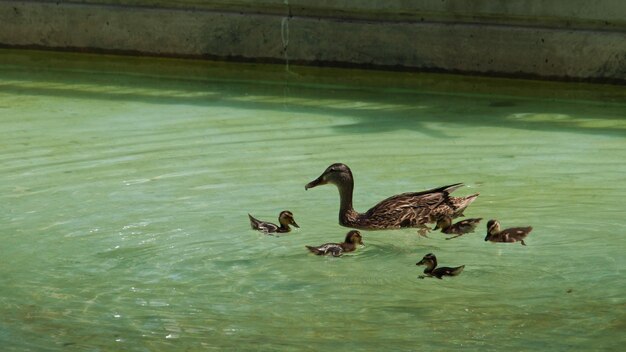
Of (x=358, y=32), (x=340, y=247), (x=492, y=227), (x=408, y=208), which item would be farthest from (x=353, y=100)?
(x=340, y=247)

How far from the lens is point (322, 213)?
921cm

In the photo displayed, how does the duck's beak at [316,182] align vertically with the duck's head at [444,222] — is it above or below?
above

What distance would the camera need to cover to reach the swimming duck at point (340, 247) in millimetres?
7941

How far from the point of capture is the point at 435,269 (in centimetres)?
753

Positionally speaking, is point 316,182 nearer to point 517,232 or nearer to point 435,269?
point 517,232

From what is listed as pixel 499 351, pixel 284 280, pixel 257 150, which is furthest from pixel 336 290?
pixel 257 150

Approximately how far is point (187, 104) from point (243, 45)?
6.07 ft

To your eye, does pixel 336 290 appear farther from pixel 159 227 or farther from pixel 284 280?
pixel 159 227

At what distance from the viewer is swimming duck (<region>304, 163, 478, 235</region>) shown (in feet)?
28.2

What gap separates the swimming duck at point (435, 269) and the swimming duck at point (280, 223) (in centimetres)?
108

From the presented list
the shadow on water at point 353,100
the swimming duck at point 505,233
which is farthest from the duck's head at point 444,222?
the shadow on water at point 353,100

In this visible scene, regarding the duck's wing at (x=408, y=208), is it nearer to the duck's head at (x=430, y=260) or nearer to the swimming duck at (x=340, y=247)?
the swimming duck at (x=340, y=247)

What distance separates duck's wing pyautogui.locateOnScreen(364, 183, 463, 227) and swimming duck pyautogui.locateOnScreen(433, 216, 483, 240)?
0.16 m

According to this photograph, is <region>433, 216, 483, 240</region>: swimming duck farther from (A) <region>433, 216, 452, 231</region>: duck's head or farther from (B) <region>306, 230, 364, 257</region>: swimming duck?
(B) <region>306, 230, 364, 257</region>: swimming duck
